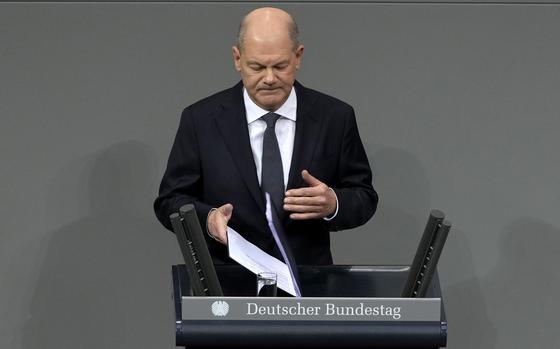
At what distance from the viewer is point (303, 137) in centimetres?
438

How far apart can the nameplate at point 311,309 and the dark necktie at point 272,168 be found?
2.43 ft

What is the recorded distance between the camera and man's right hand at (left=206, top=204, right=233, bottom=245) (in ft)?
12.8

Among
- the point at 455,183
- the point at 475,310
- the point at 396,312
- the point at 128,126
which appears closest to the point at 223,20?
the point at 128,126

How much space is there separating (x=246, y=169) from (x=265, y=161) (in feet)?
0.18

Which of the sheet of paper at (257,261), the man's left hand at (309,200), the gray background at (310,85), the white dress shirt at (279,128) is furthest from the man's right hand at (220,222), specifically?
the gray background at (310,85)

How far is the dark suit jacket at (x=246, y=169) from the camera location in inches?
171

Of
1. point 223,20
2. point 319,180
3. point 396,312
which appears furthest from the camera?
point 223,20

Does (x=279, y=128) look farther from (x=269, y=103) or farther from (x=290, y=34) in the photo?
(x=290, y=34)

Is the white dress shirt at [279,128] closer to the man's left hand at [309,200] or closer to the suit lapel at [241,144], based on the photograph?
the suit lapel at [241,144]

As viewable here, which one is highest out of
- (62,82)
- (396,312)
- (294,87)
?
(62,82)

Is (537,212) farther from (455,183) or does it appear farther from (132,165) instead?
(132,165)

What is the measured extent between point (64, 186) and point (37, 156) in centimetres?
14

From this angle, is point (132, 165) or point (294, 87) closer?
point (294, 87)

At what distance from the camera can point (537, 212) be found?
558 centimetres
